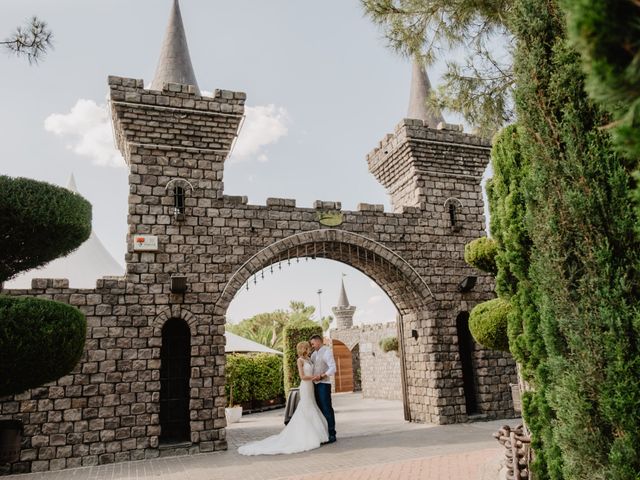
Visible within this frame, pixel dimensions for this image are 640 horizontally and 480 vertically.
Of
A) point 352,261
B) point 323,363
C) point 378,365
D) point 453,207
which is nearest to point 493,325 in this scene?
point 323,363

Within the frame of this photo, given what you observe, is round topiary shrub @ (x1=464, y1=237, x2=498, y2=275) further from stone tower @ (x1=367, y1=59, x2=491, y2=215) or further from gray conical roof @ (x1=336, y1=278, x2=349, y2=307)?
gray conical roof @ (x1=336, y1=278, x2=349, y2=307)

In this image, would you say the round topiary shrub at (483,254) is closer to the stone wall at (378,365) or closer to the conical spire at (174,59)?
the conical spire at (174,59)

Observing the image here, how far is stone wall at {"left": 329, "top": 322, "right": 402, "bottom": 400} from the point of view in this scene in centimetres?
1625

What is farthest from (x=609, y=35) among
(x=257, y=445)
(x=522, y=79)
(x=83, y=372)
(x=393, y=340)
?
(x=393, y=340)

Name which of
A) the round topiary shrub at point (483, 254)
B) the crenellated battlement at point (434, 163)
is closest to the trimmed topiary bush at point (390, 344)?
the crenellated battlement at point (434, 163)

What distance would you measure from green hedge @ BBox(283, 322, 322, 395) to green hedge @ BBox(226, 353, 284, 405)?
69 cm

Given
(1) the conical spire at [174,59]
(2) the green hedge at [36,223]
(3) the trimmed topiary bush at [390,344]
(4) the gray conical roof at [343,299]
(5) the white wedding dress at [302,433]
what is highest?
(1) the conical spire at [174,59]

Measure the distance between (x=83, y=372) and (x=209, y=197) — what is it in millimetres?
3460

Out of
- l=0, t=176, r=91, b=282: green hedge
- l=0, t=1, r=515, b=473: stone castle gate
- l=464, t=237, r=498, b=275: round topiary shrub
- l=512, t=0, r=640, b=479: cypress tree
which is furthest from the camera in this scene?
l=0, t=1, r=515, b=473: stone castle gate

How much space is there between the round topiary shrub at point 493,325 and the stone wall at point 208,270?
3.57m

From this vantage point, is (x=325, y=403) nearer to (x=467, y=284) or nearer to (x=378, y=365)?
(x=467, y=284)

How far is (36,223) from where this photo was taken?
19.5ft

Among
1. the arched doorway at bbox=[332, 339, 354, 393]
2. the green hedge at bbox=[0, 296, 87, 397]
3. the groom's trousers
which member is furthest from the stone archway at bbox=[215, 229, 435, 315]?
the arched doorway at bbox=[332, 339, 354, 393]

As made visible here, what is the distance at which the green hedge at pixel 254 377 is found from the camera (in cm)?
1471
